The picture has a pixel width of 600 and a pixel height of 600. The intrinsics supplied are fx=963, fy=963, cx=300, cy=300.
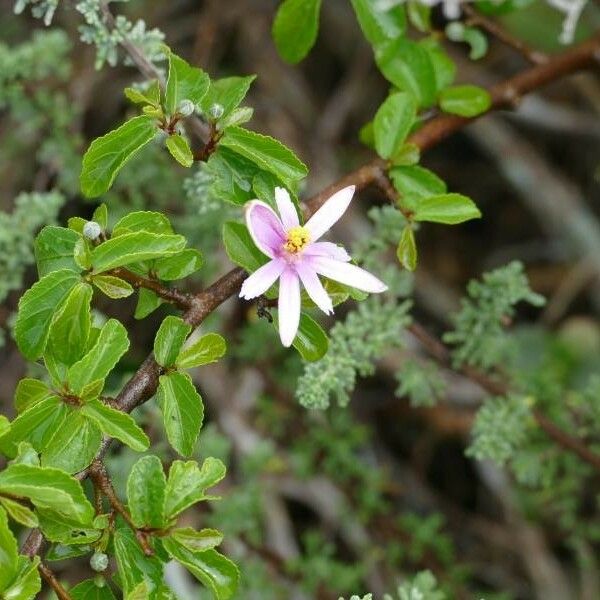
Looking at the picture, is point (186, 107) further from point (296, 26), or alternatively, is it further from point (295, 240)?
point (296, 26)

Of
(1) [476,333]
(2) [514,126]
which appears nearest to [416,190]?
(1) [476,333]

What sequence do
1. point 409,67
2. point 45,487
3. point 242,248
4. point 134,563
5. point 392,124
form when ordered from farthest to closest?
point 409,67, point 392,124, point 242,248, point 134,563, point 45,487

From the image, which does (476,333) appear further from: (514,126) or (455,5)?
(514,126)

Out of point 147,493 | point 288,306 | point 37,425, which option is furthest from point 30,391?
point 288,306

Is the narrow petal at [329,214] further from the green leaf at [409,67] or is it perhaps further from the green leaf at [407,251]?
the green leaf at [409,67]

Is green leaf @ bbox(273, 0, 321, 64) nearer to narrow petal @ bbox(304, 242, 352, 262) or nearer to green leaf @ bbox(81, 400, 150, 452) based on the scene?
narrow petal @ bbox(304, 242, 352, 262)

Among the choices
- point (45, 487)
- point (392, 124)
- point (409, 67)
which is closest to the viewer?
point (45, 487)

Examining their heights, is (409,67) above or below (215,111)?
below
